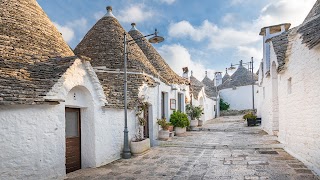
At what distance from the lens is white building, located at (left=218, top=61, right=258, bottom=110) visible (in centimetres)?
3750

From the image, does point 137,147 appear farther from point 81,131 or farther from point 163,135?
point 163,135

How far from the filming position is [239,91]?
38.2 metres

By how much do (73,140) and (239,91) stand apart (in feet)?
110

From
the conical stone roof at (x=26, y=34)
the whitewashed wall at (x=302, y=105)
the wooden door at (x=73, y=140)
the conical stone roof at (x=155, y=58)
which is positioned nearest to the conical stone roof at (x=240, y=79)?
the conical stone roof at (x=155, y=58)

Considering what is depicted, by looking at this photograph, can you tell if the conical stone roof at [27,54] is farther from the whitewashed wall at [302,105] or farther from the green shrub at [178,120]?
the green shrub at [178,120]

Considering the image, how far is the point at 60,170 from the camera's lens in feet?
21.9

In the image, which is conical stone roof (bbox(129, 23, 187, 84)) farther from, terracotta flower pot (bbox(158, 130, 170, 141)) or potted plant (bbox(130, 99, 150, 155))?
potted plant (bbox(130, 99, 150, 155))

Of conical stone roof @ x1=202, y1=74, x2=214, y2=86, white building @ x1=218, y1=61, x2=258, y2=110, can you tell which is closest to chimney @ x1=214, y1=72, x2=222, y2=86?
conical stone roof @ x1=202, y1=74, x2=214, y2=86

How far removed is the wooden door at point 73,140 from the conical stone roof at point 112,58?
145cm

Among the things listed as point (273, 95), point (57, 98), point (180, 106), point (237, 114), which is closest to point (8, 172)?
point (57, 98)

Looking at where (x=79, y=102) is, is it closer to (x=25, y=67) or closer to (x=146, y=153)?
(x=25, y=67)

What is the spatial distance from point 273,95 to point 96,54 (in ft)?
28.7

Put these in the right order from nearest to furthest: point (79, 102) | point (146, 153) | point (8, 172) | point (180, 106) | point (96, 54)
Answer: point (8, 172) < point (79, 102) < point (146, 153) < point (96, 54) < point (180, 106)

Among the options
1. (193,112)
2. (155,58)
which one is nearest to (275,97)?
(193,112)
